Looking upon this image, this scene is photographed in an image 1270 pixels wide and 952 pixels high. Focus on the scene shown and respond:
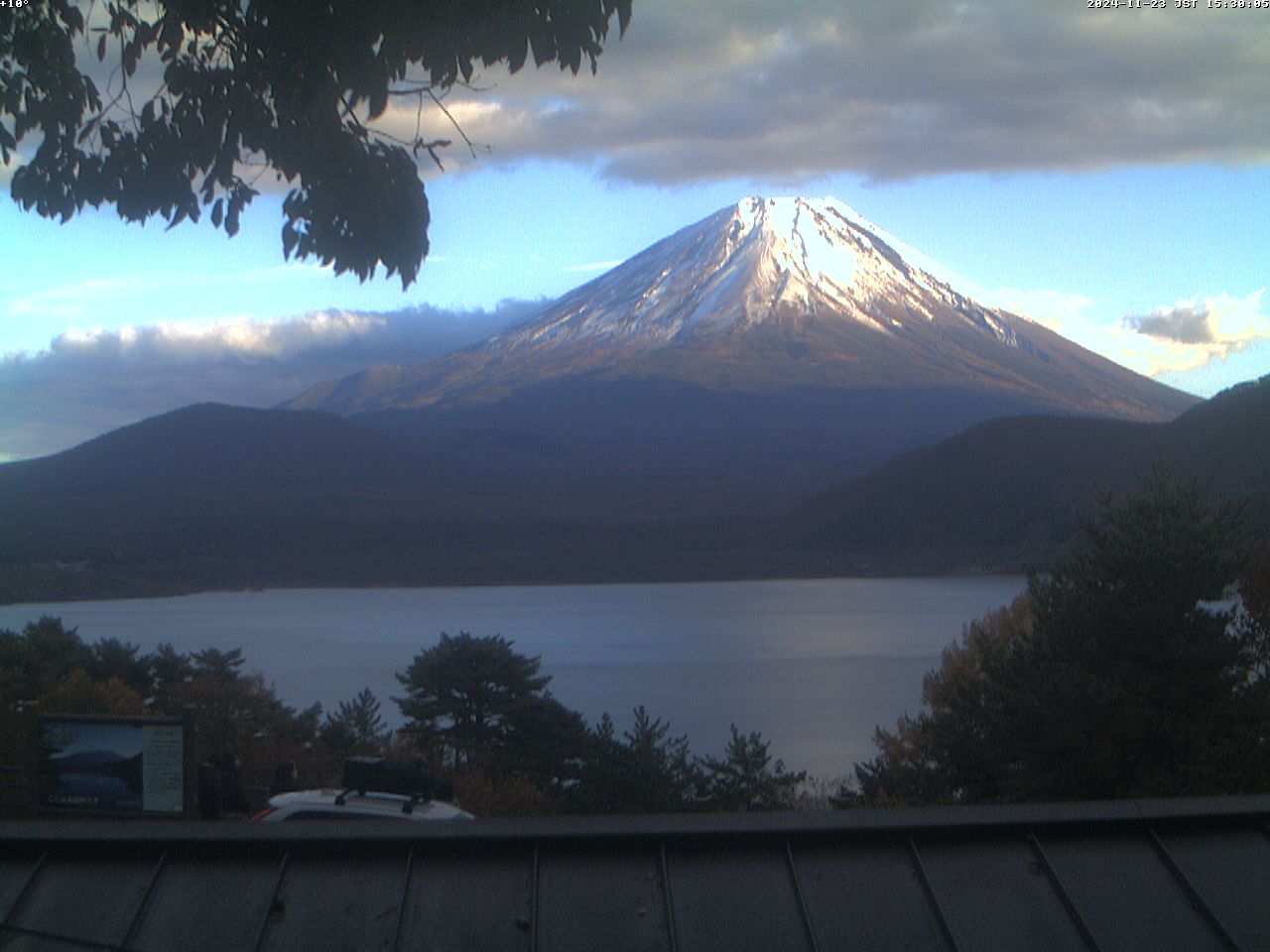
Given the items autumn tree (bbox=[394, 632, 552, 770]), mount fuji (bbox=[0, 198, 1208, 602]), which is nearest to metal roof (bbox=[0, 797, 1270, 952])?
autumn tree (bbox=[394, 632, 552, 770])

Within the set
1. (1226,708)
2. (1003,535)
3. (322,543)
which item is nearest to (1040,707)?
(1226,708)

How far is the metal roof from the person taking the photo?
310 cm

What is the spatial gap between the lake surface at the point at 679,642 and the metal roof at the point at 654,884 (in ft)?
43.3

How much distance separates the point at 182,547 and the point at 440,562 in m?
9.03

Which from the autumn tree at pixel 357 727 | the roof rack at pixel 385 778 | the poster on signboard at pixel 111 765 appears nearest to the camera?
the roof rack at pixel 385 778

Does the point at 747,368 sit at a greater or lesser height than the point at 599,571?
greater

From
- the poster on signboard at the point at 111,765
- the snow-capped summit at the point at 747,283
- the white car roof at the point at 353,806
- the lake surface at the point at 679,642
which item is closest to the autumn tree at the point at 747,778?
the lake surface at the point at 679,642

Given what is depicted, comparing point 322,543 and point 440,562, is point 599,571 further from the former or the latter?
point 322,543

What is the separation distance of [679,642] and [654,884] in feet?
70.3

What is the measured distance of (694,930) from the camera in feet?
10.1

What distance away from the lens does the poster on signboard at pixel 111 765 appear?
25.8 feet

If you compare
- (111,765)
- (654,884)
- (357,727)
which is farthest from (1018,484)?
(654,884)

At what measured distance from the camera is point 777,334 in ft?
376

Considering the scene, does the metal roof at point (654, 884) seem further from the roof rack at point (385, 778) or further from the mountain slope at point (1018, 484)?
the mountain slope at point (1018, 484)
